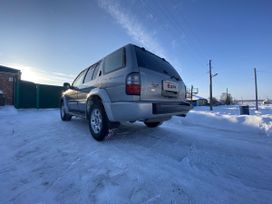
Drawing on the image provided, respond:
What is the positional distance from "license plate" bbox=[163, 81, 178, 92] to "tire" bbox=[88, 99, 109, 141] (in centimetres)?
130

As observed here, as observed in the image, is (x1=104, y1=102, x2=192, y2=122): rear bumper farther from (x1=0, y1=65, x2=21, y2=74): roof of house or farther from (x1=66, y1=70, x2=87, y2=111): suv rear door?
(x1=0, y1=65, x2=21, y2=74): roof of house

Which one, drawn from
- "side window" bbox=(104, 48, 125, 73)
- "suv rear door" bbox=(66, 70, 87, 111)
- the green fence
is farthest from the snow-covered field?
the green fence

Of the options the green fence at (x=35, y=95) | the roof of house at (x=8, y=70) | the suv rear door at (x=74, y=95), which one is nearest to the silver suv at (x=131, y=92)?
the suv rear door at (x=74, y=95)

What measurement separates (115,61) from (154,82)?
95 cm

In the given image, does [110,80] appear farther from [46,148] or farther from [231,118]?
[231,118]

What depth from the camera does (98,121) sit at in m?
3.30

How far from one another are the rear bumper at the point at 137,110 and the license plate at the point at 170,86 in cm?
32

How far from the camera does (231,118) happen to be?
6.28 meters

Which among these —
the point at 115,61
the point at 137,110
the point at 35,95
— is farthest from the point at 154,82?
the point at 35,95

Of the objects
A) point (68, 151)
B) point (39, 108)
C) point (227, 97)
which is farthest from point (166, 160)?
point (227, 97)

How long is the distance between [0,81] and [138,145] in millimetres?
20219

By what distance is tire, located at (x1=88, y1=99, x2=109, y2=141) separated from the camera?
308cm

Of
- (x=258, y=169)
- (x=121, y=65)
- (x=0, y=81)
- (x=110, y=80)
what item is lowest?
(x=258, y=169)

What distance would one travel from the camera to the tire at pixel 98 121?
308cm
